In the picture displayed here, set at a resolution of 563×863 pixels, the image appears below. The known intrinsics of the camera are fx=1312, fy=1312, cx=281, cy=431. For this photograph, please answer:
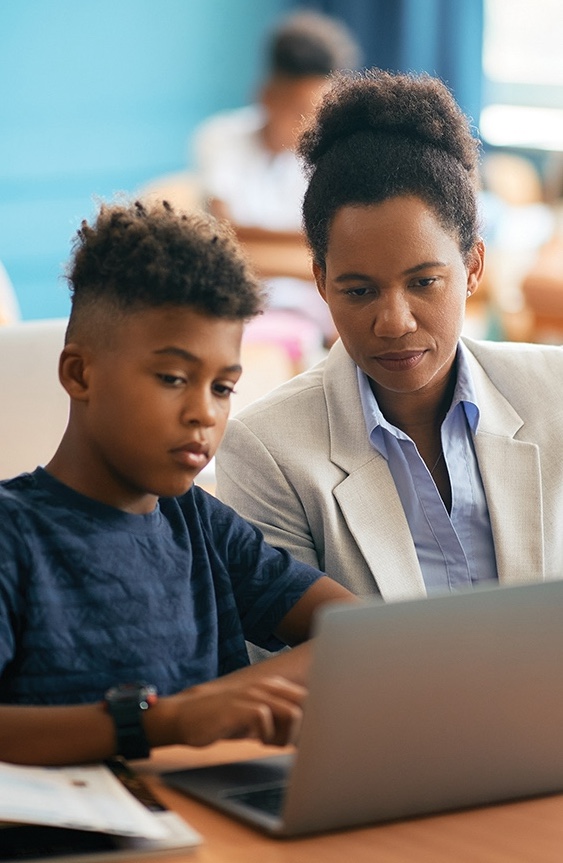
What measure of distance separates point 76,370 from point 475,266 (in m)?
0.63

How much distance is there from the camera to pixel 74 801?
3.05 feet

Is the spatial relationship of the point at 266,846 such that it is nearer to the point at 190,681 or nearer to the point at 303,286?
the point at 190,681

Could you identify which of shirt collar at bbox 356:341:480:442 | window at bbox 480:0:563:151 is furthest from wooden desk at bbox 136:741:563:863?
window at bbox 480:0:563:151

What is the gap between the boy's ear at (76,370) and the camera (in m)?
1.22

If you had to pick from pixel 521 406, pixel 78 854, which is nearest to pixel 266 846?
pixel 78 854

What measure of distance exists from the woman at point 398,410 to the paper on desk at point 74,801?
0.54 metres

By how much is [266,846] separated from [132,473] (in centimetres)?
40

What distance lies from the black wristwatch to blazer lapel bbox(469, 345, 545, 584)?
0.64 meters

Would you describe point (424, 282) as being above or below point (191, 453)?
above

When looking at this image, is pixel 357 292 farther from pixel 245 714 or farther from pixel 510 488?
pixel 245 714

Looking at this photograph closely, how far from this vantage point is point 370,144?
61.6 inches

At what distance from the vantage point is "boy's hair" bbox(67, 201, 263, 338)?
1.18 meters

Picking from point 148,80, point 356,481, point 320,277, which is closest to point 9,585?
point 356,481

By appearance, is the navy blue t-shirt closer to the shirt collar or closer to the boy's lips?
the boy's lips
